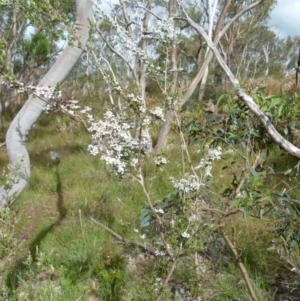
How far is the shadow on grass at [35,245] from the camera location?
274cm

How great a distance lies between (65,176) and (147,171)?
108 cm

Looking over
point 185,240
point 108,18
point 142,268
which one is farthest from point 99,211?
point 108,18

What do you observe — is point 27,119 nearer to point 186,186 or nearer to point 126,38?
point 126,38

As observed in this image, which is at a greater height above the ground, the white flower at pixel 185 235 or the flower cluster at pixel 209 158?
the flower cluster at pixel 209 158

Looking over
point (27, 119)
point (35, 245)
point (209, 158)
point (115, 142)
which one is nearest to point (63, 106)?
point (115, 142)

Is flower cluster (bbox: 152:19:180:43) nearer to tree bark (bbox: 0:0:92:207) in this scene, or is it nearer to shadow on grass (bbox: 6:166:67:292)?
tree bark (bbox: 0:0:92:207)

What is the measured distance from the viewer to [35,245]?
3148 mm

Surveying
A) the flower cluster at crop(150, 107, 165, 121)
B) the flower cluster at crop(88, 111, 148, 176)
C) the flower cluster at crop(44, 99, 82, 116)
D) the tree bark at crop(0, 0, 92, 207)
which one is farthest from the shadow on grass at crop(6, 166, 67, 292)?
the flower cluster at crop(150, 107, 165, 121)

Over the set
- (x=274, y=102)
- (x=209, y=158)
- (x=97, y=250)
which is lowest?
(x=97, y=250)

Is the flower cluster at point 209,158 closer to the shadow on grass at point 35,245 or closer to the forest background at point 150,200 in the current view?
the forest background at point 150,200

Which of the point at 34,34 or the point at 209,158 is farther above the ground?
the point at 34,34

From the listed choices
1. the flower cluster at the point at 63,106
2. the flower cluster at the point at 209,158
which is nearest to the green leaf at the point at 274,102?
the flower cluster at the point at 209,158

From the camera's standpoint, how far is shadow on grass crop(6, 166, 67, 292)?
2.74 meters

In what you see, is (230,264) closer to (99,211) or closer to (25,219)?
(99,211)
